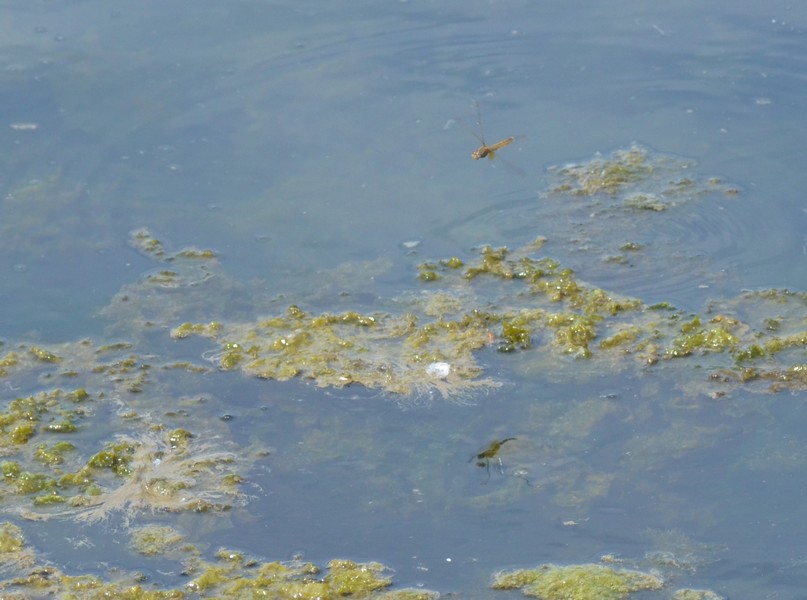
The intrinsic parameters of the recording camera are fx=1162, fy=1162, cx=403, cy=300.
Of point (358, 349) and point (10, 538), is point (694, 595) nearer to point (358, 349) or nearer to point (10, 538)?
point (358, 349)

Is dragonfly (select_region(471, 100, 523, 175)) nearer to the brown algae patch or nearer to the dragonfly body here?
the dragonfly body

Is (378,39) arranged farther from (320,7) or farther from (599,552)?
(599,552)

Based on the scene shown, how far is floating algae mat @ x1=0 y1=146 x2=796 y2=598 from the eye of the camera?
4.58 meters

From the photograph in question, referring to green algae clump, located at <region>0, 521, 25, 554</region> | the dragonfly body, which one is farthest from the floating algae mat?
the dragonfly body

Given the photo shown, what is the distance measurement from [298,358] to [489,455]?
1.11 metres

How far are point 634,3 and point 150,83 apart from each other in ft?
10.9

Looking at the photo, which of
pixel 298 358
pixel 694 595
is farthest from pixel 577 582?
pixel 298 358

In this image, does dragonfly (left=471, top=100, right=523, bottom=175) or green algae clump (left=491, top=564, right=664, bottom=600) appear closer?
green algae clump (left=491, top=564, right=664, bottom=600)

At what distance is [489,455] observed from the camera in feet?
15.7

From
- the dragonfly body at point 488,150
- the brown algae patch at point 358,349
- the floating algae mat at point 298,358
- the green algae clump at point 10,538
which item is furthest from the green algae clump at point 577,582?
the dragonfly body at point 488,150

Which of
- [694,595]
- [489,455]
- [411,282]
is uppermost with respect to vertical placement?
[411,282]

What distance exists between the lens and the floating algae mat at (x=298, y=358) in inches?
180

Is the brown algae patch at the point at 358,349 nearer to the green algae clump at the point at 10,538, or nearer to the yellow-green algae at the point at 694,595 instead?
the green algae clump at the point at 10,538

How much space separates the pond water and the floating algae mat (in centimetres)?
2
